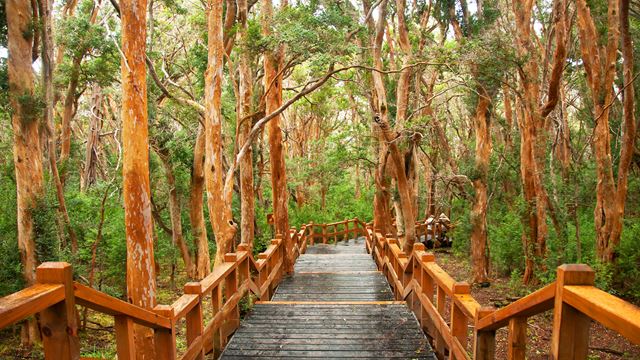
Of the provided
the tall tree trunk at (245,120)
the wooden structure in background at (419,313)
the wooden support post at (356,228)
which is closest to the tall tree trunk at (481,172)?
the tall tree trunk at (245,120)

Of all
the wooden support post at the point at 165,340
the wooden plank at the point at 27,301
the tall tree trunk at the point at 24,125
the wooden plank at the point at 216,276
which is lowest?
the wooden support post at the point at 165,340

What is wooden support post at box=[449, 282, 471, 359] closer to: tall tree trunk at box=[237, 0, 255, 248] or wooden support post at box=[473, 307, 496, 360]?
wooden support post at box=[473, 307, 496, 360]

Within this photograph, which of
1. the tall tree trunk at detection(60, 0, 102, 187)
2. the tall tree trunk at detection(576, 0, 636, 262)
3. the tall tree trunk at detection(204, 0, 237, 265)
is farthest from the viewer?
the tall tree trunk at detection(60, 0, 102, 187)

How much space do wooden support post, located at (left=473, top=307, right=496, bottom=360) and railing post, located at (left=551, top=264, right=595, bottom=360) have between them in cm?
106

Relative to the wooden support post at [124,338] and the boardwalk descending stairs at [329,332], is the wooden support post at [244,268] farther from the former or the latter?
the wooden support post at [124,338]

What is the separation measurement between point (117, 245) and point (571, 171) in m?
13.9

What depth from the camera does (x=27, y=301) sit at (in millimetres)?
2006

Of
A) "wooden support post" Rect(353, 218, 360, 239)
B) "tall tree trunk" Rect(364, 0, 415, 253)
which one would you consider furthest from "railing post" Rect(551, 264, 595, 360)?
"wooden support post" Rect(353, 218, 360, 239)

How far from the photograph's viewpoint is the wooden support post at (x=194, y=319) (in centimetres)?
427

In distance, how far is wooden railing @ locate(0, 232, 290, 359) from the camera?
2.14 meters

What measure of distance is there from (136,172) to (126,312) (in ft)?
11.9

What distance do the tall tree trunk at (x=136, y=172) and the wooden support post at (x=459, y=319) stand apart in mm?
4150

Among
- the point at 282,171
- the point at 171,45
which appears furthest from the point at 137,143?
the point at 171,45

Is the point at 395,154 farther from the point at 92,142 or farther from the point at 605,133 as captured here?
the point at 92,142
